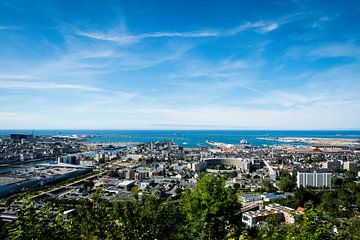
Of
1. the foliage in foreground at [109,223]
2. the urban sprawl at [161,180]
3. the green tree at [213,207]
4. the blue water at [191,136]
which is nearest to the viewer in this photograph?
the foliage in foreground at [109,223]

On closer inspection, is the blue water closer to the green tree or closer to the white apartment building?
the white apartment building

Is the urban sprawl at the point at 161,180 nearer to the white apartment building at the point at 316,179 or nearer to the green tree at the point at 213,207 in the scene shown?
the white apartment building at the point at 316,179

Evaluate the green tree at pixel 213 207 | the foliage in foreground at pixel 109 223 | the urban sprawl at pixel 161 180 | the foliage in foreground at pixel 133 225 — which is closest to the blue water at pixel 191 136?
the urban sprawl at pixel 161 180

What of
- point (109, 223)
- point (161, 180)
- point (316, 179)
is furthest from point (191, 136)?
point (109, 223)

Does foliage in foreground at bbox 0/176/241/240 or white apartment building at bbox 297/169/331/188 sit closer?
foliage in foreground at bbox 0/176/241/240

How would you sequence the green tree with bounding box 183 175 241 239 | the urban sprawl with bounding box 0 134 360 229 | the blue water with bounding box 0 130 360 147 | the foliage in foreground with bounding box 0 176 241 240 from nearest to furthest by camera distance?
the foliage in foreground with bounding box 0 176 241 240 → the green tree with bounding box 183 175 241 239 → the urban sprawl with bounding box 0 134 360 229 → the blue water with bounding box 0 130 360 147

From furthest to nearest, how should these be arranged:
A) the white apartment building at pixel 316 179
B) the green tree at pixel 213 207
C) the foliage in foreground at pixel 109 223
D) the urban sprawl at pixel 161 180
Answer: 1. the white apartment building at pixel 316 179
2. the urban sprawl at pixel 161 180
3. the green tree at pixel 213 207
4. the foliage in foreground at pixel 109 223

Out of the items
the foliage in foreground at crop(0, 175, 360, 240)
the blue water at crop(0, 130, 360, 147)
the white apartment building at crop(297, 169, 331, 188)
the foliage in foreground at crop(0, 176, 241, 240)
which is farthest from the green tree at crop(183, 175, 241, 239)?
the blue water at crop(0, 130, 360, 147)

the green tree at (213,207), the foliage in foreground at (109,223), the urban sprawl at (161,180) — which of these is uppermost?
the foliage in foreground at (109,223)

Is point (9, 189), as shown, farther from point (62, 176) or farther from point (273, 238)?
point (273, 238)

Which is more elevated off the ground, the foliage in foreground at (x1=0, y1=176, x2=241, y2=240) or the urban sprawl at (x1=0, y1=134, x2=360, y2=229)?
the foliage in foreground at (x1=0, y1=176, x2=241, y2=240)

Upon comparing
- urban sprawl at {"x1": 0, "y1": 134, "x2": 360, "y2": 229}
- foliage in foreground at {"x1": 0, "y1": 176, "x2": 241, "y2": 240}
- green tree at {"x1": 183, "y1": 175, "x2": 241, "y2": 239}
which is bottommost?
urban sprawl at {"x1": 0, "y1": 134, "x2": 360, "y2": 229}

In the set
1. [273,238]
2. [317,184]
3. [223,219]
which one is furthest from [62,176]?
[273,238]
